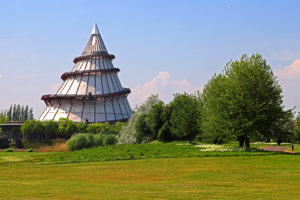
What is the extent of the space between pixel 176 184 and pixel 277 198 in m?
5.50

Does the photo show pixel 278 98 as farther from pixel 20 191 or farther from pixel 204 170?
pixel 20 191

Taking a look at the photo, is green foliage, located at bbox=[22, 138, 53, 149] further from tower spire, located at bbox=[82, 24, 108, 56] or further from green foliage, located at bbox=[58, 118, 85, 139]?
tower spire, located at bbox=[82, 24, 108, 56]

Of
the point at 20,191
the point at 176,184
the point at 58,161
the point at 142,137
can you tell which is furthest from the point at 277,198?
the point at 142,137

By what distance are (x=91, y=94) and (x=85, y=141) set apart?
1927 inches

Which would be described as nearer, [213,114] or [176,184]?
[176,184]

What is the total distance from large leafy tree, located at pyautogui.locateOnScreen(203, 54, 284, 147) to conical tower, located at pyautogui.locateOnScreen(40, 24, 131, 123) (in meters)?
66.4

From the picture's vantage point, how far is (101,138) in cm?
6575

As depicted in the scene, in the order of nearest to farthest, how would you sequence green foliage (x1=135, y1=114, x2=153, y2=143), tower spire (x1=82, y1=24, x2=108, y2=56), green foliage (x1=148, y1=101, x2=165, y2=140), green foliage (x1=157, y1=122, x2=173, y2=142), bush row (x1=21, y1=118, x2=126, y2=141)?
green foliage (x1=157, y1=122, x2=173, y2=142) < green foliage (x1=148, y1=101, x2=165, y2=140) < green foliage (x1=135, y1=114, x2=153, y2=143) < bush row (x1=21, y1=118, x2=126, y2=141) < tower spire (x1=82, y1=24, x2=108, y2=56)

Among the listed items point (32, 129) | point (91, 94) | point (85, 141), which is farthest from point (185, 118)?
point (91, 94)

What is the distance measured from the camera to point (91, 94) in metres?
110

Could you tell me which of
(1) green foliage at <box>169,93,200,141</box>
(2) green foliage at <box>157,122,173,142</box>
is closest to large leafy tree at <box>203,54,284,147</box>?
(1) green foliage at <box>169,93,200,141</box>

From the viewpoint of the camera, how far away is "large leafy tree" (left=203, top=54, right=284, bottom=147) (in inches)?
1567

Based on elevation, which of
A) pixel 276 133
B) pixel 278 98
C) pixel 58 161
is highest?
pixel 278 98

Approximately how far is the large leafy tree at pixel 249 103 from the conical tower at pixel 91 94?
218 feet
